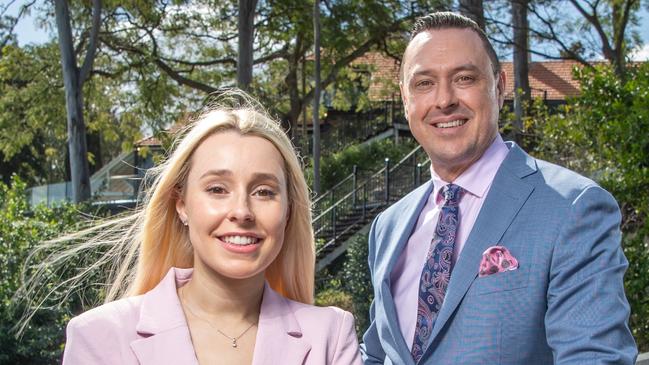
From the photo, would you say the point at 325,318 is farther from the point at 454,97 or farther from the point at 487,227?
the point at 454,97

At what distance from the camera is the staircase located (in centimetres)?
2014

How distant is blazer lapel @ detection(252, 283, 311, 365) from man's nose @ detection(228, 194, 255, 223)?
1.22 ft

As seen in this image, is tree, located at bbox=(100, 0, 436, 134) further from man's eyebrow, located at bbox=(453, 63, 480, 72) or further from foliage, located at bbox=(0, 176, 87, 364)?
man's eyebrow, located at bbox=(453, 63, 480, 72)

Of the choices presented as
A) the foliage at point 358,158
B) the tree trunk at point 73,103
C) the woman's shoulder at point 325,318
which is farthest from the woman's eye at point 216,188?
the foliage at point 358,158

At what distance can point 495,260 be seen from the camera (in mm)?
2725

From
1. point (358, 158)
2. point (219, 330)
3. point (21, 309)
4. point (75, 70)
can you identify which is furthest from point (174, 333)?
point (358, 158)

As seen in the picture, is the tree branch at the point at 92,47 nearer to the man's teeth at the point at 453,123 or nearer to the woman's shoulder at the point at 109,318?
the man's teeth at the point at 453,123

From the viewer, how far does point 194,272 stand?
9.16ft

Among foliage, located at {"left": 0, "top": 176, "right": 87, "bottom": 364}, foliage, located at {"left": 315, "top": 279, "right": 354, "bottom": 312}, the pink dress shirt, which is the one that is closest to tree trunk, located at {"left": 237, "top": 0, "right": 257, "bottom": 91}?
foliage, located at {"left": 315, "top": 279, "right": 354, "bottom": 312}

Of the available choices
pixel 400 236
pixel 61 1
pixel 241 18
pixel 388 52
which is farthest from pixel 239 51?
pixel 400 236

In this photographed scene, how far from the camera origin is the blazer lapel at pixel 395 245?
9.70ft

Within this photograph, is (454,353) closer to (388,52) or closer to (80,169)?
(80,169)

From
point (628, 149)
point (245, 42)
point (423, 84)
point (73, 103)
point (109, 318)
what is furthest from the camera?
point (245, 42)

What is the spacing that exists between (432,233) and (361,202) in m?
18.8
